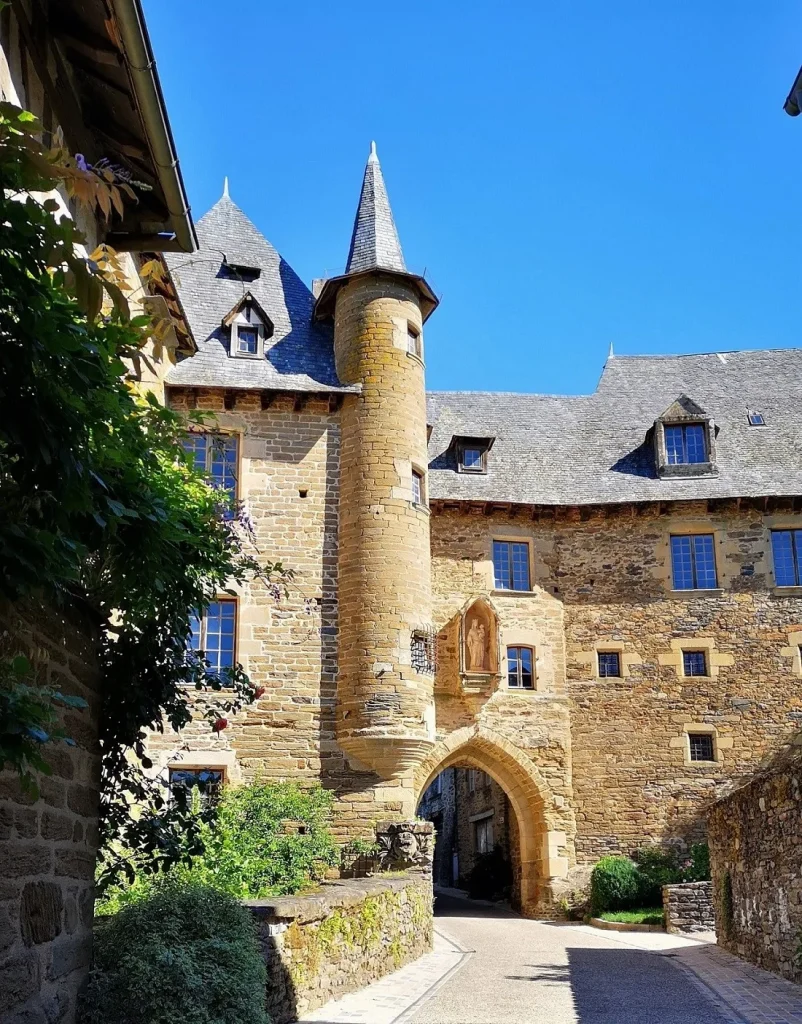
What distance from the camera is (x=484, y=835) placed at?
28.7m

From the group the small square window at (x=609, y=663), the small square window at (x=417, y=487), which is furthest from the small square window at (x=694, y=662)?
the small square window at (x=417, y=487)

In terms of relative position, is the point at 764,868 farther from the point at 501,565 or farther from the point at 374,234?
the point at 374,234

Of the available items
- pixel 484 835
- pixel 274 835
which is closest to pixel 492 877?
pixel 484 835

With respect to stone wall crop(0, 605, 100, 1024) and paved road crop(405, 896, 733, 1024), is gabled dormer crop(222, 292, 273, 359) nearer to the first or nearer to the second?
paved road crop(405, 896, 733, 1024)

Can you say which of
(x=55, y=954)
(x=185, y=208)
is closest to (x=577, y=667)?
(x=185, y=208)

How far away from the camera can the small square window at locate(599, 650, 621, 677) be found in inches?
856

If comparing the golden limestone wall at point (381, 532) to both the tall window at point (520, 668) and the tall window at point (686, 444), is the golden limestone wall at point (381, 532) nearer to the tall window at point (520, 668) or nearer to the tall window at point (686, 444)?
the tall window at point (520, 668)

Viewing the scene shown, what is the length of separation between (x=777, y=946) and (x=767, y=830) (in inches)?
43.9

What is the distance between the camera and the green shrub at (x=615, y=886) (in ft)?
64.8

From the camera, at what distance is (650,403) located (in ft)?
83.0

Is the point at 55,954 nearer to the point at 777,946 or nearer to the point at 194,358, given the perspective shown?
the point at 777,946

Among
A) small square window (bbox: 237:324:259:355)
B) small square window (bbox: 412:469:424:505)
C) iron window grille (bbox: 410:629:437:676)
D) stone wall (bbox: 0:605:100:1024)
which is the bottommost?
stone wall (bbox: 0:605:100:1024)

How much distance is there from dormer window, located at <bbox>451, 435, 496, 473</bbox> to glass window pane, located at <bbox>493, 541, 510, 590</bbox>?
178 cm

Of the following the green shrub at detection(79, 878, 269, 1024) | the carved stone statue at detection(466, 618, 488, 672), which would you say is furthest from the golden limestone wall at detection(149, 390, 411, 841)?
the green shrub at detection(79, 878, 269, 1024)
